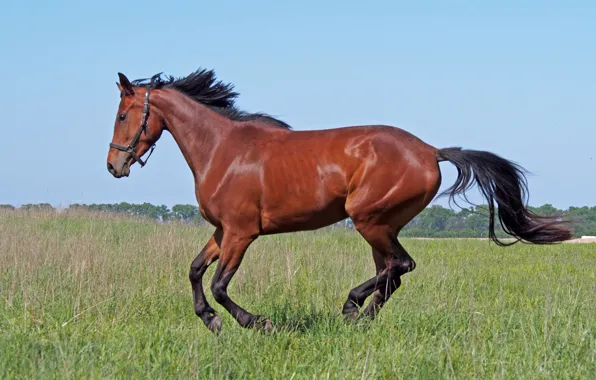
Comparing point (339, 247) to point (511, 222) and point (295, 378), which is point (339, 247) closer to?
point (511, 222)

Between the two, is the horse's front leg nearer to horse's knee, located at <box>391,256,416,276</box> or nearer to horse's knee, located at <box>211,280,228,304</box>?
horse's knee, located at <box>211,280,228,304</box>

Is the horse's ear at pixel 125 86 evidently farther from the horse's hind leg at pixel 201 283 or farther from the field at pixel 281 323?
the field at pixel 281 323

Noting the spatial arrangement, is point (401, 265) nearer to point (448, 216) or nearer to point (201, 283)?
point (201, 283)

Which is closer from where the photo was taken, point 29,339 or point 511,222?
point 29,339

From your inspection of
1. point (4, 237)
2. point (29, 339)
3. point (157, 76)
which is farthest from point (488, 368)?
point (4, 237)

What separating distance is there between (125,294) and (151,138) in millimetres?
1716

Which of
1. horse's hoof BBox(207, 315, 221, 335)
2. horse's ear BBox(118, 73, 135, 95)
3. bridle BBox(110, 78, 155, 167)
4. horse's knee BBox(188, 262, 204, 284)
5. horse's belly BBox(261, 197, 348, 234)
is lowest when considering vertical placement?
horse's hoof BBox(207, 315, 221, 335)

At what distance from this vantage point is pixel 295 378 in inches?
194

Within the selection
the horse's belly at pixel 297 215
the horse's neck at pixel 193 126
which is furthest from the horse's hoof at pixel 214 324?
the horse's neck at pixel 193 126

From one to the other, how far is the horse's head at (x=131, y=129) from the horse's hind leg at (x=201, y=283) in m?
1.03

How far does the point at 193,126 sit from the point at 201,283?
56.7 inches

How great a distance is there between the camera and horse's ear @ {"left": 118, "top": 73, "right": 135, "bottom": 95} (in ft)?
23.0

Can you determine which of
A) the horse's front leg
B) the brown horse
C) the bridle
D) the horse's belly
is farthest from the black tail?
the bridle

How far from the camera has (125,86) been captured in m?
Answer: 7.07
